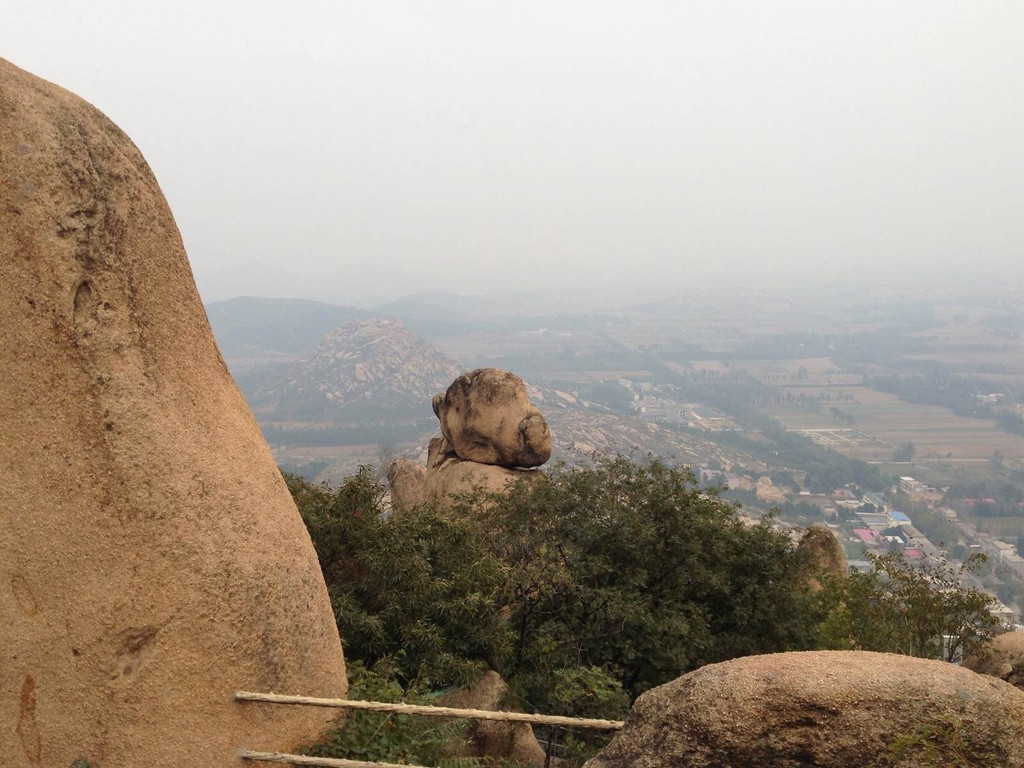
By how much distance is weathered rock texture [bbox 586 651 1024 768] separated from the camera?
13.4ft

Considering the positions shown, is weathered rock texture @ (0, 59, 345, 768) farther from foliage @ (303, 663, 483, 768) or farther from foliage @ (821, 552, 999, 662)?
foliage @ (821, 552, 999, 662)

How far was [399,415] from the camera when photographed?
125 metres

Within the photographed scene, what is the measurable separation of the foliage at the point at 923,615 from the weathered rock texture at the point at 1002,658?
181mm

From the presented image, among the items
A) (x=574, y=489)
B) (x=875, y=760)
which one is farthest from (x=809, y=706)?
(x=574, y=489)

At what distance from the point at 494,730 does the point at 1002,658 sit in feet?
34.6

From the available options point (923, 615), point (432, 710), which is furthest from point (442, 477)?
point (432, 710)

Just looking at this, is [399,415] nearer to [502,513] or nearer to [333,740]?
A: [502,513]

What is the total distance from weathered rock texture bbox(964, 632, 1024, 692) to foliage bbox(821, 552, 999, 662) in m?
0.18

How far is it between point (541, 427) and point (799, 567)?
28.4 ft

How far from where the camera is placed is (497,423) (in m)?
21.6

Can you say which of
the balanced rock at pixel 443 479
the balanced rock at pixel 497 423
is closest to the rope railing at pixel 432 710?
the balanced rock at pixel 443 479

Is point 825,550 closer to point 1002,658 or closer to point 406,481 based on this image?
point 1002,658

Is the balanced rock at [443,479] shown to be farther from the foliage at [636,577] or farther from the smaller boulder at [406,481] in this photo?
the foliage at [636,577]

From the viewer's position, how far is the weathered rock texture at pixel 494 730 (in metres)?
9.29
